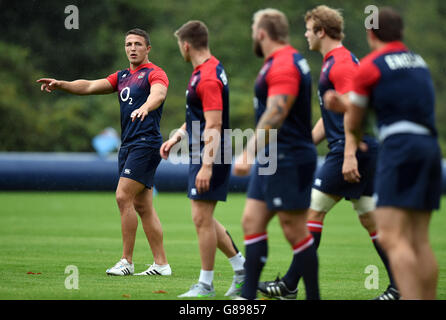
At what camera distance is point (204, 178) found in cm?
614

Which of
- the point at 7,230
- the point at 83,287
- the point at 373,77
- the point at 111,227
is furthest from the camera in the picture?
the point at 111,227

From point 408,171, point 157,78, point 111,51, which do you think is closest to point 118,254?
point 157,78

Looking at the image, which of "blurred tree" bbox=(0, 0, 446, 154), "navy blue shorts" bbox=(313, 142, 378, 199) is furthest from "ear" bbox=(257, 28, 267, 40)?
"blurred tree" bbox=(0, 0, 446, 154)

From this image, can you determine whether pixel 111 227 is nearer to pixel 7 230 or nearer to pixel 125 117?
pixel 7 230

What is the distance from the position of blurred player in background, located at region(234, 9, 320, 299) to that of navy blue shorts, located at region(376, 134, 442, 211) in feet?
2.40

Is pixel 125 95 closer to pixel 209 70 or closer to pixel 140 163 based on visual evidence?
pixel 140 163

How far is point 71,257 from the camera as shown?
30.3 feet

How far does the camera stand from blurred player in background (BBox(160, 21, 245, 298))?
6238mm

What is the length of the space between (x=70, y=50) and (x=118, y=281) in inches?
1365

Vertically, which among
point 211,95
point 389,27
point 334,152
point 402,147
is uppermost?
point 389,27

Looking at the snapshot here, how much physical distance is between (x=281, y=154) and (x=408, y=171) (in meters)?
1.02
